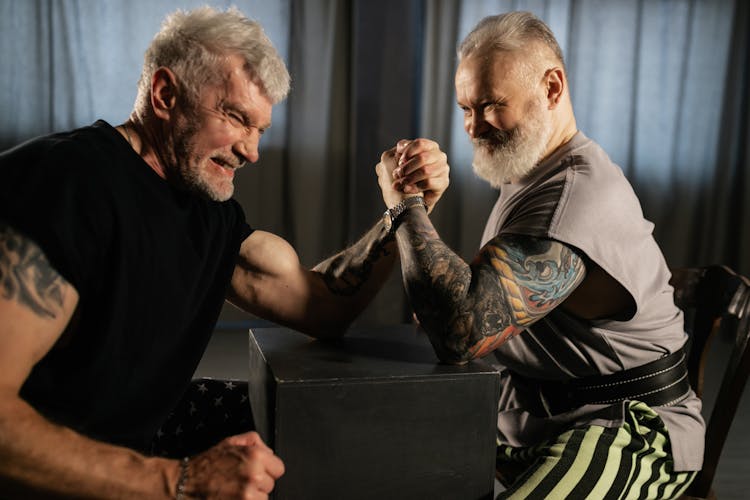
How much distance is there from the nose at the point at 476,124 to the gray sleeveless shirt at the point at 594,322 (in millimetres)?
173

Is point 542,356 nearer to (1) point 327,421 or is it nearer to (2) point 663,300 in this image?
(2) point 663,300

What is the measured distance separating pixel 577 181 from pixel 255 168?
2889mm

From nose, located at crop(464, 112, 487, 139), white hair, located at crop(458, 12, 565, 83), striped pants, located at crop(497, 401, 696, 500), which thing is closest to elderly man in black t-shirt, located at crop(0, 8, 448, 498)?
nose, located at crop(464, 112, 487, 139)

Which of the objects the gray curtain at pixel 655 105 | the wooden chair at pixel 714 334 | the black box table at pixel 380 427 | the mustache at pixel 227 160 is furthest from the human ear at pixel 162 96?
the gray curtain at pixel 655 105

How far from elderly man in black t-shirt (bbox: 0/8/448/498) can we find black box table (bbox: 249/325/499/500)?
0.28 feet

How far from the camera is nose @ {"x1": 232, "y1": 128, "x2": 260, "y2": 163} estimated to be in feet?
4.59

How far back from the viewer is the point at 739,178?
175 inches

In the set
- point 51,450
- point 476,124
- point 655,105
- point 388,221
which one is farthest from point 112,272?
point 655,105

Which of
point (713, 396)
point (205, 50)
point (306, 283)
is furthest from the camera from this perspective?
point (713, 396)

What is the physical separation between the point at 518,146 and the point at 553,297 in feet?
1.34

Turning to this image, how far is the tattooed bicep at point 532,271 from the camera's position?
142 cm

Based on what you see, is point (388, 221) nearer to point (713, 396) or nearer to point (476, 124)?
point (476, 124)

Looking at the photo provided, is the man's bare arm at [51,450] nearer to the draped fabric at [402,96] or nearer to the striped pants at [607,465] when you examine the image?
the striped pants at [607,465]

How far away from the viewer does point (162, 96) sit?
1.37 m
